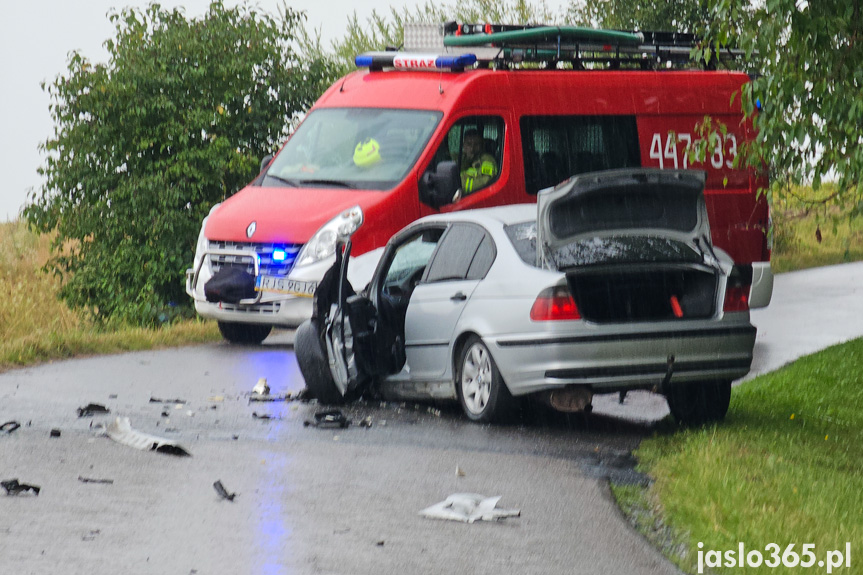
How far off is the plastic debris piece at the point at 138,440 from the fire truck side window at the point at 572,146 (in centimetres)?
614

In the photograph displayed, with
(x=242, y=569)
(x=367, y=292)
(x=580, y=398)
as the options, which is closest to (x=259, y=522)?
(x=242, y=569)

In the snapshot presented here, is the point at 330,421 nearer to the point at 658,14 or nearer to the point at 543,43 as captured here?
the point at 543,43

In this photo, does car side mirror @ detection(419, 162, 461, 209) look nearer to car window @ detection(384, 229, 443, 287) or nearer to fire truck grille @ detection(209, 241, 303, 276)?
fire truck grille @ detection(209, 241, 303, 276)

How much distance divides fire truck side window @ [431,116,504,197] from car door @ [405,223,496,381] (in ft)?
11.9

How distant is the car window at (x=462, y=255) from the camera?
9.77 meters

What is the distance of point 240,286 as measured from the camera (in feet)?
44.7

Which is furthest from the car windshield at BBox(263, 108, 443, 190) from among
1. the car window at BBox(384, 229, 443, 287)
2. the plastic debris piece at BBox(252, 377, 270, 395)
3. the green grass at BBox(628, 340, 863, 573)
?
the green grass at BBox(628, 340, 863, 573)

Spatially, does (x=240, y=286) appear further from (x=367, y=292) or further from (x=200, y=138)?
(x=200, y=138)

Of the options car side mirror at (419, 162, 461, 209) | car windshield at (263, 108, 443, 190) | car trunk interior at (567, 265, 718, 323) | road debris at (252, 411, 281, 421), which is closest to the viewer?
car trunk interior at (567, 265, 718, 323)

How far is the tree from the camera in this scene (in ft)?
70.7

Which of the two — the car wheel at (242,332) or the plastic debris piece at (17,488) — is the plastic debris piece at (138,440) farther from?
the car wheel at (242,332)

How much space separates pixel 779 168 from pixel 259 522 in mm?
5414

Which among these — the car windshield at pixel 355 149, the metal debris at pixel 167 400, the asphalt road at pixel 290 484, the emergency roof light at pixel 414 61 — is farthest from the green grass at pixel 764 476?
the emergency roof light at pixel 414 61

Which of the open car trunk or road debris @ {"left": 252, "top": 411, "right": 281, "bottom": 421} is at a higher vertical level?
the open car trunk
